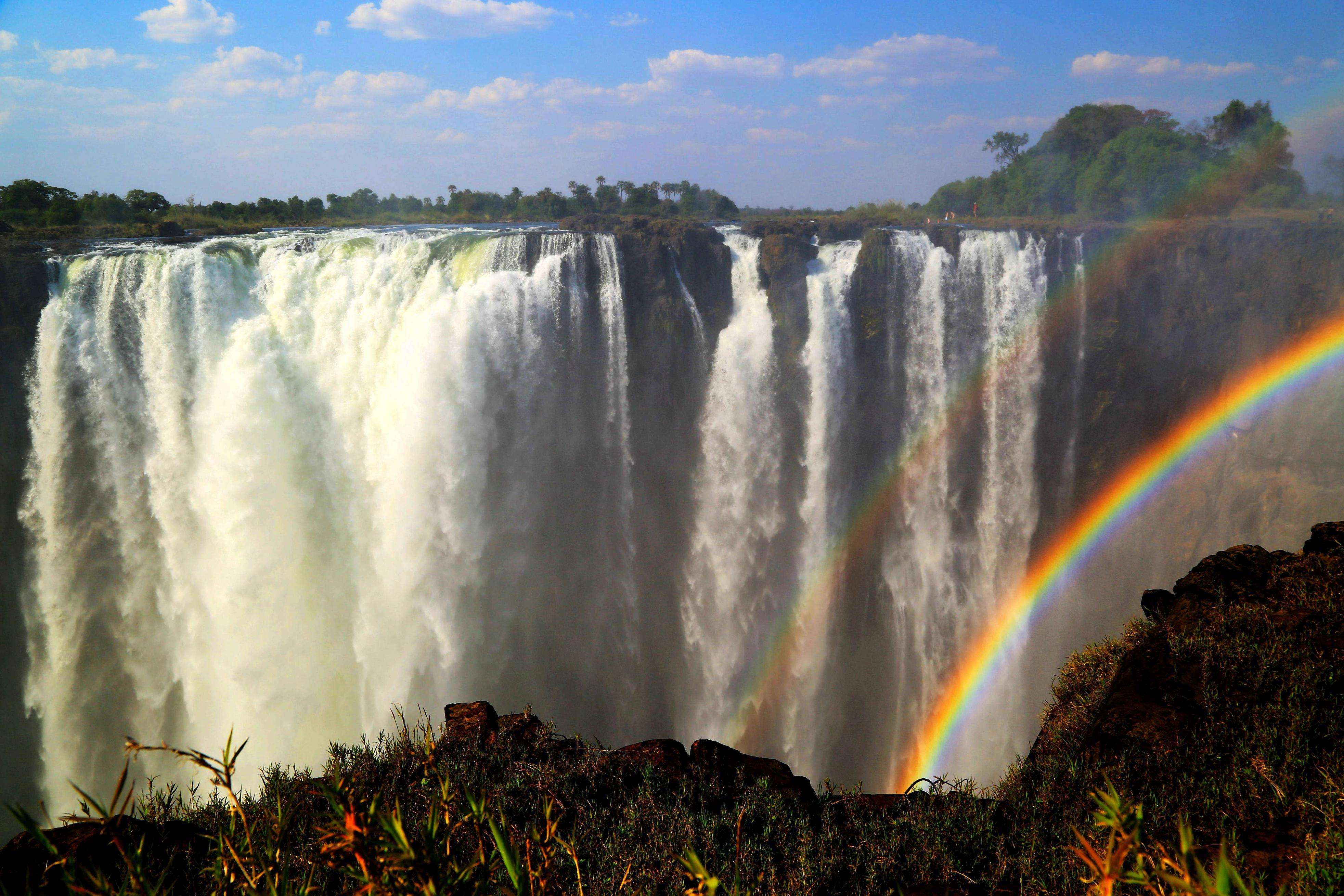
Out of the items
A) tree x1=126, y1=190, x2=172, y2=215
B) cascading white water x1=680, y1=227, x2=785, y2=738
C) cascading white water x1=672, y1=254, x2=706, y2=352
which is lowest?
cascading white water x1=680, y1=227, x2=785, y2=738

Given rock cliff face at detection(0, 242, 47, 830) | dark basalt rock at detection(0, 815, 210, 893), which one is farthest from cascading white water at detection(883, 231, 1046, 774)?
rock cliff face at detection(0, 242, 47, 830)

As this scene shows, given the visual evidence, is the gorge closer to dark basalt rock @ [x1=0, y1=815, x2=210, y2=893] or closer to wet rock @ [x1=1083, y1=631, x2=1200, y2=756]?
dark basalt rock @ [x1=0, y1=815, x2=210, y2=893]

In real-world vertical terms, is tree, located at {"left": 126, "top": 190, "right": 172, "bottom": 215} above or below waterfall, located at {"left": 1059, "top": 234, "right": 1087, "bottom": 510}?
above

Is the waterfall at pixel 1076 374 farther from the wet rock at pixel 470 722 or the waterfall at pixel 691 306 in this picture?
the wet rock at pixel 470 722

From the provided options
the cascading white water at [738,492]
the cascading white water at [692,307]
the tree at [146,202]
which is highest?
the tree at [146,202]

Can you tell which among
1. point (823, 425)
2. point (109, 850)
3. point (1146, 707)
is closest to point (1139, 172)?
point (823, 425)

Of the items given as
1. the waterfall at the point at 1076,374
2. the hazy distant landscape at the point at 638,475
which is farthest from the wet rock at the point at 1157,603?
the waterfall at the point at 1076,374

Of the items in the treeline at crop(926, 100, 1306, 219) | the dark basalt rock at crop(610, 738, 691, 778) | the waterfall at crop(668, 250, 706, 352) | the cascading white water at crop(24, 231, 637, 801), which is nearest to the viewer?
the dark basalt rock at crop(610, 738, 691, 778)
